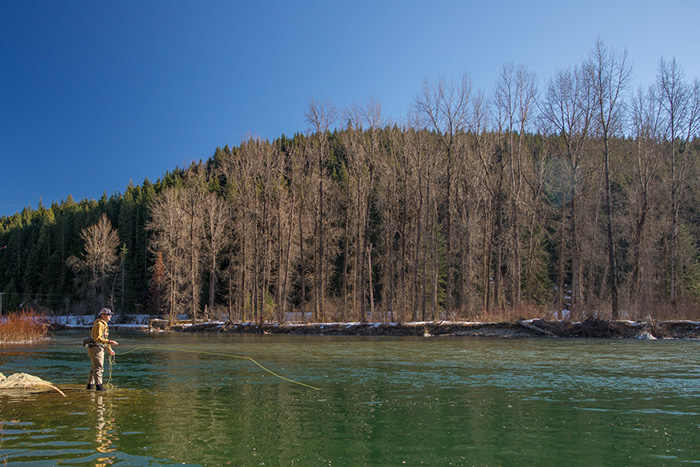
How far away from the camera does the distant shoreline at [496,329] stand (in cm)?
2609

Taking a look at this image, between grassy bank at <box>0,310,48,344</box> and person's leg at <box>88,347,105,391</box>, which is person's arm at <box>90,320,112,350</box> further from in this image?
grassy bank at <box>0,310,48,344</box>

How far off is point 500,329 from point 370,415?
23756mm

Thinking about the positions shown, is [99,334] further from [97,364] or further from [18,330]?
[18,330]

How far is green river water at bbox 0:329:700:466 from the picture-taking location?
655 cm

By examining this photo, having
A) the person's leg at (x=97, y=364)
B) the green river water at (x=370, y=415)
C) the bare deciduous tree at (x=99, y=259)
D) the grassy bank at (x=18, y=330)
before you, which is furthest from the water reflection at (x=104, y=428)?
the bare deciduous tree at (x=99, y=259)

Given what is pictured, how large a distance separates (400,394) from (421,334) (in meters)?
22.2

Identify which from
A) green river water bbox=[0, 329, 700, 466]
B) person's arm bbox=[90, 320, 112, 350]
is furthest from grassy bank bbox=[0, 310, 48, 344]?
person's arm bbox=[90, 320, 112, 350]

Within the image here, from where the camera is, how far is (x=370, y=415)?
891cm

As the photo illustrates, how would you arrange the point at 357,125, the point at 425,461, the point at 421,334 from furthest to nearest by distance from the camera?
the point at 357,125 < the point at 421,334 < the point at 425,461

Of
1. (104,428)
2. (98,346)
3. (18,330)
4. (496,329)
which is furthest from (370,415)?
(18,330)

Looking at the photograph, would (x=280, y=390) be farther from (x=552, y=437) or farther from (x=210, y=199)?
(x=210, y=199)

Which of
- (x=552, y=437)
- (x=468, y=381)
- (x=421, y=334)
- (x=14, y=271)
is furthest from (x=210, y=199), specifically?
(x=14, y=271)

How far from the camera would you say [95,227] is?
222 feet

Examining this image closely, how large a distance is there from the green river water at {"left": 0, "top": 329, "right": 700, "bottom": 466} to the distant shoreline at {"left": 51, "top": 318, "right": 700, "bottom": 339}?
35.9ft
